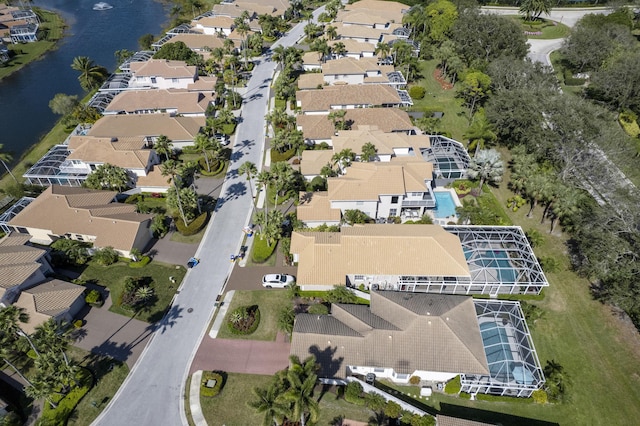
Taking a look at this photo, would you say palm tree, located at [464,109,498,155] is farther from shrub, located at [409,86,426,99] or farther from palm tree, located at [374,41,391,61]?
palm tree, located at [374,41,391,61]

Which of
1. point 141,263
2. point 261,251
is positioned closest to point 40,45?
point 141,263

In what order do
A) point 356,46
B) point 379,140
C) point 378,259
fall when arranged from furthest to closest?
point 356,46 → point 379,140 → point 378,259

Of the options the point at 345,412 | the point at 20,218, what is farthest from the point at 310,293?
the point at 20,218

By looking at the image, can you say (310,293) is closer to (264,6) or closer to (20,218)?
(20,218)

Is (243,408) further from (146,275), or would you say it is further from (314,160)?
(314,160)

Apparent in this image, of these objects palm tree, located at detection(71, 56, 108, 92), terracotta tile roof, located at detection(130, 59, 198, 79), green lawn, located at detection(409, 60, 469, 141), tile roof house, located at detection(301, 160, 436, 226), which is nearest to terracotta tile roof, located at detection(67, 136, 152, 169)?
terracotta tile roof, located at detection(130, 59, 198, 79)

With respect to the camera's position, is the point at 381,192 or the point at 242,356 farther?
the point at 381,192

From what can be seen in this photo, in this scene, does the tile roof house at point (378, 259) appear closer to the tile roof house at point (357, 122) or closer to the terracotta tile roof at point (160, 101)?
the tile roof house at point (357, 122)

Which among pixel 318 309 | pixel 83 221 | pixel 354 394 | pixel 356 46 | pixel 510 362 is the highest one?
pixel 356 46

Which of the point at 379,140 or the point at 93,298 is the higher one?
the point at 379,140
